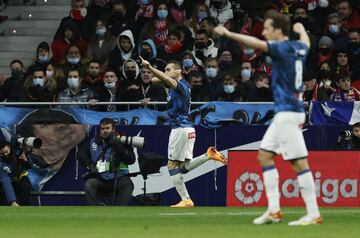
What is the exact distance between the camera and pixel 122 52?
26672mm

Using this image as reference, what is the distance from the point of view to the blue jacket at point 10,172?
2270 cm

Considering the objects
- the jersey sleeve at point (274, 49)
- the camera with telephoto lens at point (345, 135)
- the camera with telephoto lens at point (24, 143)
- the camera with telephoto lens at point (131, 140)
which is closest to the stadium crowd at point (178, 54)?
the camera with telephoto lens at point (345, 135)

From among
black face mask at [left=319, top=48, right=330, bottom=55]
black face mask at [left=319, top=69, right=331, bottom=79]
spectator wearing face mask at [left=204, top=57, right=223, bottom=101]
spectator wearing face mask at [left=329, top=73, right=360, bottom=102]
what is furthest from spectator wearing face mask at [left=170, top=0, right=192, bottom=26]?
spectator wearing face mask at [left=329, top=73, right=360, bottom=102]

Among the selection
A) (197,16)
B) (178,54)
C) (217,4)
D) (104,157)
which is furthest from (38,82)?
(217,4)

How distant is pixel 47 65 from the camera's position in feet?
88.6

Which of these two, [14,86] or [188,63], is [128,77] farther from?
[14,86]

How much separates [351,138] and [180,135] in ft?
11.9

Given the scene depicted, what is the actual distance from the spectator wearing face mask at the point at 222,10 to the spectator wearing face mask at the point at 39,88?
4.24 metres

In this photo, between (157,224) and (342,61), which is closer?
(157,224)

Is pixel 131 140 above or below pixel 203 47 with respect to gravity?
below

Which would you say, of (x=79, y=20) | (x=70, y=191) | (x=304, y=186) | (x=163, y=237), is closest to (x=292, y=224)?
(x=304, y=186)

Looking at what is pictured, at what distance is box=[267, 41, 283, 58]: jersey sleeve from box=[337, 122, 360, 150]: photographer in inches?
351

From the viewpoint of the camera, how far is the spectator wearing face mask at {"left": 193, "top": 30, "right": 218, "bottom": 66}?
85.8 feet

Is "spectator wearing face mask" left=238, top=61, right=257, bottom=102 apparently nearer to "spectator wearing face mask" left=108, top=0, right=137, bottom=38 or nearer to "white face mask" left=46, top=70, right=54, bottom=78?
"spectator wearing face mask" left=108, top=0, right=137, bottom=38
